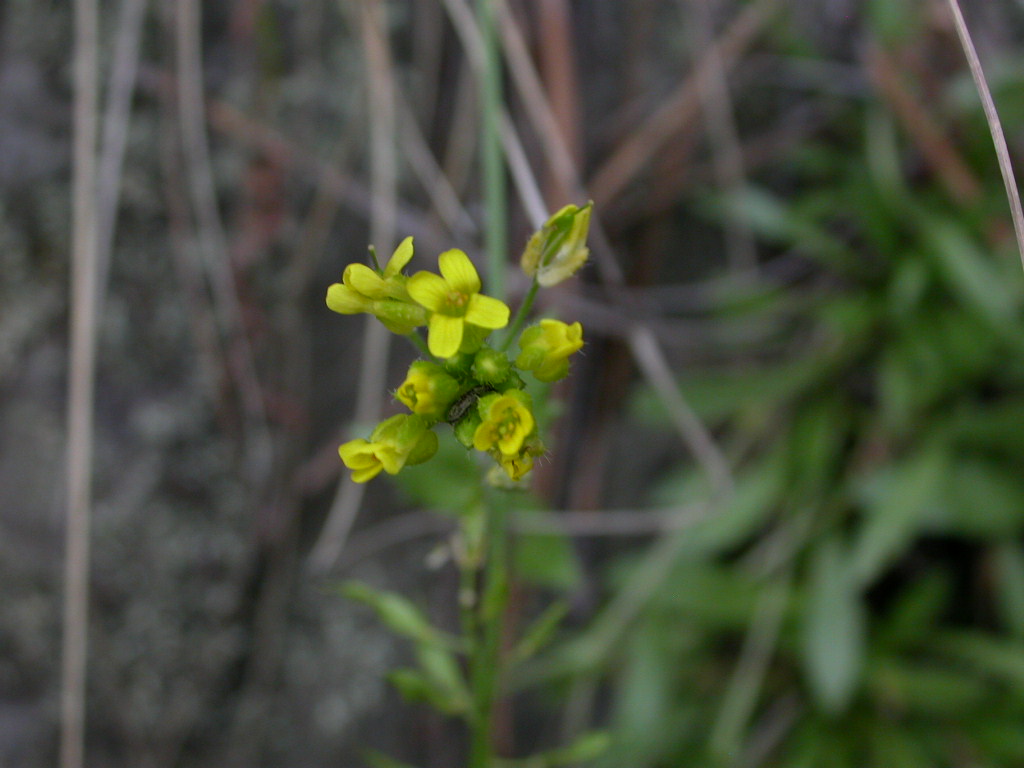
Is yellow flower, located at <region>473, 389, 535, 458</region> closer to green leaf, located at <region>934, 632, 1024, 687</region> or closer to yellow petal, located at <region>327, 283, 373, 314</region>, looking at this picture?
yellow petal, located at <region>327, 283, 373, 314</region>

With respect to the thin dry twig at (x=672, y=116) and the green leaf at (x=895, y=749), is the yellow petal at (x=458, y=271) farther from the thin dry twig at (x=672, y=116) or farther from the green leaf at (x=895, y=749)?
the green leaf at (x=895, y=749)

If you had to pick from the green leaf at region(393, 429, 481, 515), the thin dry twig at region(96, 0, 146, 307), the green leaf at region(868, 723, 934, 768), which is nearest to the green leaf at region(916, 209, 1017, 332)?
the green leaf at region(868, 723, 934, 768)

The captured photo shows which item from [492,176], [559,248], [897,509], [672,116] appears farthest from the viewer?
[672,116]

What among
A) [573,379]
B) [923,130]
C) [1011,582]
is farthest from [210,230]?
[1011,582]

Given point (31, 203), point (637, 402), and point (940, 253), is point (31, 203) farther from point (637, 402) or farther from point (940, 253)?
point (940, 253)

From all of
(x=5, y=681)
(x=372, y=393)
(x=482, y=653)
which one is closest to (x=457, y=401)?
(x=482, y=653)

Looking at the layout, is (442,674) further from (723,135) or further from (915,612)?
(723,135)
